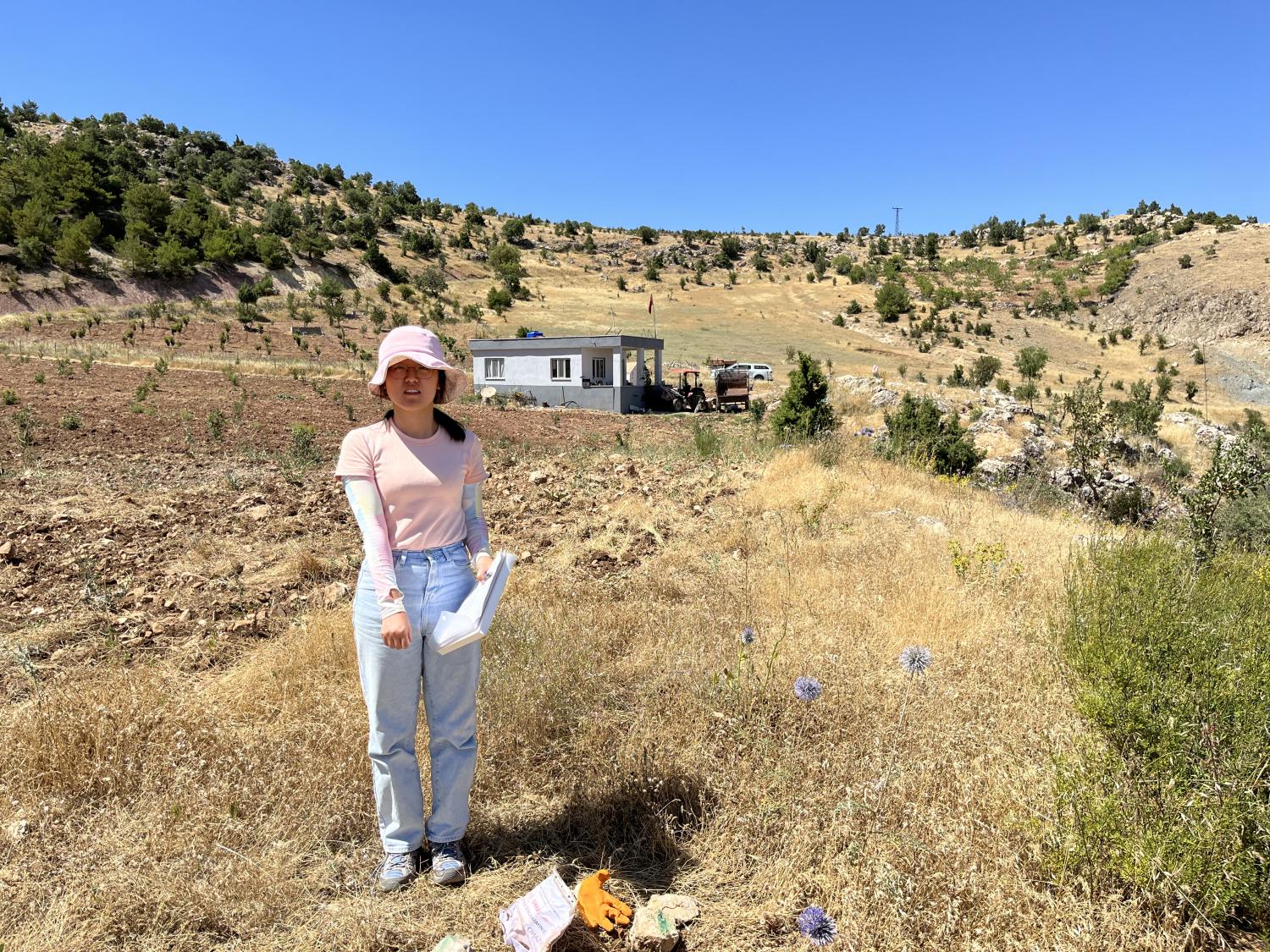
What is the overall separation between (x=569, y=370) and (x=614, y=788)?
2210 centimetres

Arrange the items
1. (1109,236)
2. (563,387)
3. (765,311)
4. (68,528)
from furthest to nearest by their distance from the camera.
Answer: (1109,236) < (765,311) < (563,387) < (68,528)

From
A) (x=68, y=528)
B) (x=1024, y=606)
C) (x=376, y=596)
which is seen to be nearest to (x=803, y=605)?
(x=1024, y=606)

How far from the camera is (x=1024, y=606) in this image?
438 centimetres

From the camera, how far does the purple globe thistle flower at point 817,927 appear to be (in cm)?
209

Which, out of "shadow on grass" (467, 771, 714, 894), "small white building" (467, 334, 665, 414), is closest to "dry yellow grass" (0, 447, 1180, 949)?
"shadow on grass" (467, 771, 714, 894)

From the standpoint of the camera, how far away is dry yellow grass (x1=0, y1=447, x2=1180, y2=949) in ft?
7.15

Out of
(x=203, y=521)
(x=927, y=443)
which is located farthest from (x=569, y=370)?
(x=203, y=521)

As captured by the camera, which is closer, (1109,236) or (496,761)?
(496,761)

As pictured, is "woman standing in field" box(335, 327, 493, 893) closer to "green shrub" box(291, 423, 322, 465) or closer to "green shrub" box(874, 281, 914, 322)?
"green shrub" box(291, 423, 322, 465)

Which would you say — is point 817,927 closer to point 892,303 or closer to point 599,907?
point 599,907

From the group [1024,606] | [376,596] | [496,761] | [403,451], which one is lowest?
[496,761]

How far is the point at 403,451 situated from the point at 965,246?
87326mm

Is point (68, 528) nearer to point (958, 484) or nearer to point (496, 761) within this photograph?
point (496, 761)

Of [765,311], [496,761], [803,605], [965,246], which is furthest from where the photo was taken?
[965,246]
